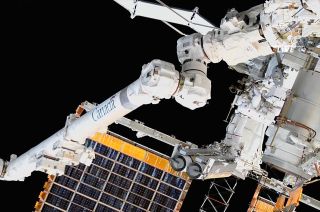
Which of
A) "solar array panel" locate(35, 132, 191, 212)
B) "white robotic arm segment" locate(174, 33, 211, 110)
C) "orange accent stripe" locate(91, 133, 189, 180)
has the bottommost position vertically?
"solar array panel" locate(35, 132, 191, 212)

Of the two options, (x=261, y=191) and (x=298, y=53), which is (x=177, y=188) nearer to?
(x=261, y=191)

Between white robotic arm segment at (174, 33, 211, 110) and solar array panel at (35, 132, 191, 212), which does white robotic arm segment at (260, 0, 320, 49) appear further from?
solar array panel at (35, 132, 191, 212)

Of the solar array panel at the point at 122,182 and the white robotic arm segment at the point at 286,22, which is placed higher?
the white robotic arm segment at the point at 286,22

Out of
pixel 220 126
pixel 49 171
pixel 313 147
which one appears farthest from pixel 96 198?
pixel 313 147

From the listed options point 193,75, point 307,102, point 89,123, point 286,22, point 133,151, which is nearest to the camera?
point 286,22

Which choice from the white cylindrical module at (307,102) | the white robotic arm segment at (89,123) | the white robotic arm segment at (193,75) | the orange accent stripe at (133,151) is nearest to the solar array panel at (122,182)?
the orange accent stripe at (133,151)

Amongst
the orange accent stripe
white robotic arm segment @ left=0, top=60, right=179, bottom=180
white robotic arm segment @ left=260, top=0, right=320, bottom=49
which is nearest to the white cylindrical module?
white robotic arm segment @ left=260, top=0, right=320, bottom=49

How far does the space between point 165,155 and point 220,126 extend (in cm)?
150

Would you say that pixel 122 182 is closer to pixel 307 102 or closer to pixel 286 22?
pixel 307 102

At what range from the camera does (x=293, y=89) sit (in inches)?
291

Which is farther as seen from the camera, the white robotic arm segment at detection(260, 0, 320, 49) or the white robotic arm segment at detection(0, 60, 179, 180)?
the white robotic arm segment at detection(0, 60, 179, 180)

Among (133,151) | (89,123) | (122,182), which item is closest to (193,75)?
(89,123)

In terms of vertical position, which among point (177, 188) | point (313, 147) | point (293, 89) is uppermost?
point (293, 89)

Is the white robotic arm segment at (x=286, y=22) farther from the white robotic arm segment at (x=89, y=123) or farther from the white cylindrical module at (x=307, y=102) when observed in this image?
the white cylindrical module at (x=307, y=102)
